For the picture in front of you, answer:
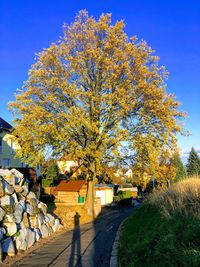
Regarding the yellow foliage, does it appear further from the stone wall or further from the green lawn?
the green lawn

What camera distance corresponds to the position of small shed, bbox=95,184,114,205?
162ft

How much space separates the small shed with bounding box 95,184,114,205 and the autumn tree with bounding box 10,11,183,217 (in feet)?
85.6

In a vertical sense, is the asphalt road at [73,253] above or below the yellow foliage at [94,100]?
below

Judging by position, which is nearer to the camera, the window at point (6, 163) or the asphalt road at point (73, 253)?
the asphalt road at point (73, 253)

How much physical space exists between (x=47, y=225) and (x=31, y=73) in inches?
487

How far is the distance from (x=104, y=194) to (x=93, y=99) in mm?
31380

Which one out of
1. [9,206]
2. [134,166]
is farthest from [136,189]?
[9,206]

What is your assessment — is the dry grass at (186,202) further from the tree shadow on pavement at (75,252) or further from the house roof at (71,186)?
the house roof at (71,186)

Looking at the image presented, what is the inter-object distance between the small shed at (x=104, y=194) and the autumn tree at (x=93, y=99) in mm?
26085

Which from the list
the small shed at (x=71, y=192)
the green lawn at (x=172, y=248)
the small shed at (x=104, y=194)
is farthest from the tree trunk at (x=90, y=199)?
the small shed at (x=104, y=194)

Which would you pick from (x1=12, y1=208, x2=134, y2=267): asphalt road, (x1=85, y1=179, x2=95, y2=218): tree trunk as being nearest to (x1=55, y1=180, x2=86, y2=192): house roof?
(x1=85, y1=179, x2=95, y2=218): tree trunk

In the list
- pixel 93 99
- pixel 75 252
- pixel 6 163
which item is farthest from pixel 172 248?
pixel 6 163

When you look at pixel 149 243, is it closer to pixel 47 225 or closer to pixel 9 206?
pixel 9 206

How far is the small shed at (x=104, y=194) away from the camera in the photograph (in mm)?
49375
